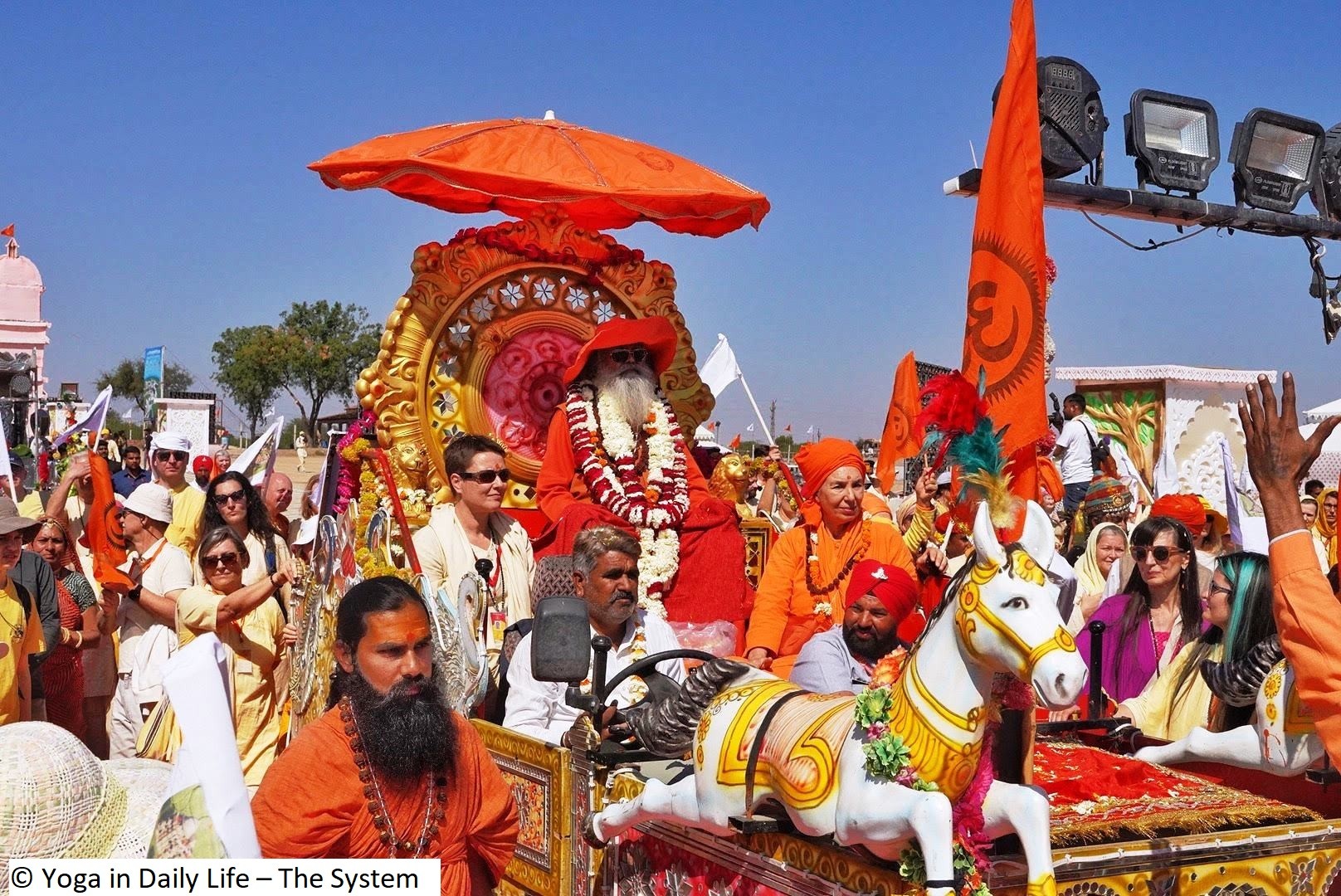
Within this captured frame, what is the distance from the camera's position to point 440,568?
634 cm

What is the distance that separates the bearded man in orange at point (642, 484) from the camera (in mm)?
7383

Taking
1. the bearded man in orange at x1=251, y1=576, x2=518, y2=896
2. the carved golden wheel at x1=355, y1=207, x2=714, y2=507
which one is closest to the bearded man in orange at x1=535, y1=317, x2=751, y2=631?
the carved golden wheel at x1=355, y1=207, x2=714, y2=507

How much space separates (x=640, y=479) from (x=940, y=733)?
183 inches

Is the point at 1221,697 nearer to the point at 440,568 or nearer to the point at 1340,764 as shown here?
the point at 1340,764

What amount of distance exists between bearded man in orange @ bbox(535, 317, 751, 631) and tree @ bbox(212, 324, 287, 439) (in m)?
45.9

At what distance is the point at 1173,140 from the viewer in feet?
26.4

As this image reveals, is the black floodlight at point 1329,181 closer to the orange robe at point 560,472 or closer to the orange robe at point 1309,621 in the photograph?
the orange robe at point 560,472

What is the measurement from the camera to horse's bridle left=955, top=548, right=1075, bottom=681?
2.90 meters

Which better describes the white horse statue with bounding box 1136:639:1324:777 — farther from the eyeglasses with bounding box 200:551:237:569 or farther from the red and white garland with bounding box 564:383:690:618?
the eyeglasses with bounding box 200:551:237:569

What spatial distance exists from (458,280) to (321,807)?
5.21 m

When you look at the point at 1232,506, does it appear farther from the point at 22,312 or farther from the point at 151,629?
the point at 22,312

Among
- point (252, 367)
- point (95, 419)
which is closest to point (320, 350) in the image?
point (252, 367)

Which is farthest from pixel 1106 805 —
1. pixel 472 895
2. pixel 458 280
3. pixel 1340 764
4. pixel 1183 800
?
pixel 458 280

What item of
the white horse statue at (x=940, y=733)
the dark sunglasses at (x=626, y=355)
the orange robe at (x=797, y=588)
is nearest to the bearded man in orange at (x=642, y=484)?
the dark sunglasses at (x=626, y=355)
